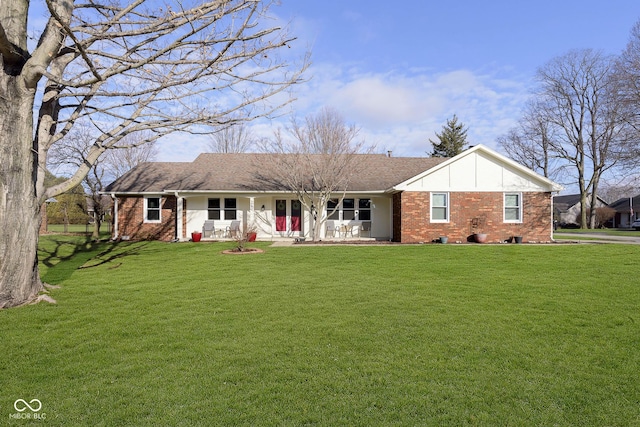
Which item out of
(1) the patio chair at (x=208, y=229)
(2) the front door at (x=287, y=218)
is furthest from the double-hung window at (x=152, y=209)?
(2) the front door at (x=287, y=218)

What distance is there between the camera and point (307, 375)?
3883 millimetres

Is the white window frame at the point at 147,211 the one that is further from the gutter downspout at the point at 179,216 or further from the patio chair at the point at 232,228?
the patio chair at the point at 232,228

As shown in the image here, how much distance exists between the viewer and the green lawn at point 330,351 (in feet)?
10.7

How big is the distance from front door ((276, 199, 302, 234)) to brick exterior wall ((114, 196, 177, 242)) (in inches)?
215

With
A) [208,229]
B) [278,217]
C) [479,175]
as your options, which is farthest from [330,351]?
[278,217]

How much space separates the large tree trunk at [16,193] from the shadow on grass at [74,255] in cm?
266

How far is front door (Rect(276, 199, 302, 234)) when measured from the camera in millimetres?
21312

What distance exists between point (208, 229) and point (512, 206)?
1506cm

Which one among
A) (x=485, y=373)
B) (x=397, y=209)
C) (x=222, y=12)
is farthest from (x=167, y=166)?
(x=485, y=373)

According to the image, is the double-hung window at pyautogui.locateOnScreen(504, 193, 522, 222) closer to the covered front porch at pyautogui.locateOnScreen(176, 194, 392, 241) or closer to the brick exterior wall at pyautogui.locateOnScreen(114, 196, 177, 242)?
the covered front porch at pyautogui.locateOnScreen(176, 194, 392, 241)

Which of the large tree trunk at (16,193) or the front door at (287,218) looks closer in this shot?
the large tree trunk at (16,193)

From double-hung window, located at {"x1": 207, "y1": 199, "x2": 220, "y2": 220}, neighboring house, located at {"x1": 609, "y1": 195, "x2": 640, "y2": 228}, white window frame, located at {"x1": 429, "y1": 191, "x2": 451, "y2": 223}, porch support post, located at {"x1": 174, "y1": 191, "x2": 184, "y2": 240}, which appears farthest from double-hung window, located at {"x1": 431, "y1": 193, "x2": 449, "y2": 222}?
neighboring house, located at {"x1": 609, "y1": 195, "x2": 640, "y2": 228}

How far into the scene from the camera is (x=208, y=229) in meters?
20.3

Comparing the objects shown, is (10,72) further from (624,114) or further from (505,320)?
(624,114)
